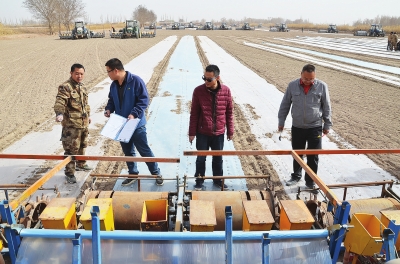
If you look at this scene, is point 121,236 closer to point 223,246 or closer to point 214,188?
point 223,246

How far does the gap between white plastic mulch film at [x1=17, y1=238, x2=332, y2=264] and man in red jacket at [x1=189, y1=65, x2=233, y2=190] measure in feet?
5.87

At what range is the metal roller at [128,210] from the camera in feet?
9.91


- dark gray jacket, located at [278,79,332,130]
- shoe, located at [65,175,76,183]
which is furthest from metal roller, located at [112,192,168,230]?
dark gray jacket, located at [278,79,332,130]

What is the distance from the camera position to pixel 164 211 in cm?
290

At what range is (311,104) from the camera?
441 centimetres

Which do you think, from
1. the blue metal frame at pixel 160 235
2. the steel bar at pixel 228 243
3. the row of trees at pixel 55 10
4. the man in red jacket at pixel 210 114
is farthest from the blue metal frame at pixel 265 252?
the row of trees at pixel 55 10

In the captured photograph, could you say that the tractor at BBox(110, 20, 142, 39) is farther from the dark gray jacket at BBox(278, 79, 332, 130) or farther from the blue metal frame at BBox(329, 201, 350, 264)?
the blue metal frame at BBox(329, 201, 350, 264)

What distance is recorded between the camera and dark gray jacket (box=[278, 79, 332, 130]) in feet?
14.3

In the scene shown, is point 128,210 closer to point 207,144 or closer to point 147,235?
point 147,235

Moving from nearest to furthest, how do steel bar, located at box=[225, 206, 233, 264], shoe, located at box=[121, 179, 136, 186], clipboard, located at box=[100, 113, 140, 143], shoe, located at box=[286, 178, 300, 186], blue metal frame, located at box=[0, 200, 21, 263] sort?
steel bar, located at box=[225, 206, 233, 264] < blue metal frame, located at box=[0, 200, 21, 263] < clipboard, located at box=[100, 113, 140, 143] < shoe, located at box=[121, 179, 136, 186] < shoe, located at box=[286, 178, 300, 186]

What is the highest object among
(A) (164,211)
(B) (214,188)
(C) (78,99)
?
(C) (78,99)

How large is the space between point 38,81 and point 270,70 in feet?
31.7

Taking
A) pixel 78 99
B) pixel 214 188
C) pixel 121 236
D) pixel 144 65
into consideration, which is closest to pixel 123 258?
pixel 121 236

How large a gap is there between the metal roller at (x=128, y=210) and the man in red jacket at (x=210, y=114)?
1033mm
